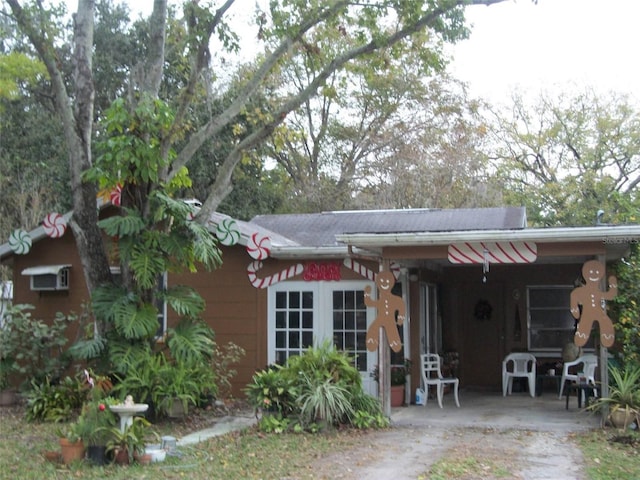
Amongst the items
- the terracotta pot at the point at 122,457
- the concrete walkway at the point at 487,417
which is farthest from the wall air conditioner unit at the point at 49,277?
the terracotta pot at the point at 122,457

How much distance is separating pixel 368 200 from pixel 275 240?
40.1 ft

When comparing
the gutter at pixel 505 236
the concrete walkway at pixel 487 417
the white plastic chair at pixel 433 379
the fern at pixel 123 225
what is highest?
the fern at pixel 123 225

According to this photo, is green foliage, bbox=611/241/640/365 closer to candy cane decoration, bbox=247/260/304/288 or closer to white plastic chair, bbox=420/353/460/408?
white plastic chair, bbox=420/353/460/408

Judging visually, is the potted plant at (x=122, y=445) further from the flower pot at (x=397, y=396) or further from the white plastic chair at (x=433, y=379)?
the white plastic chair at (x=433, y=379)

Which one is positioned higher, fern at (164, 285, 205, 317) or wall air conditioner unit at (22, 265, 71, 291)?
wall air conditioner unit at (22, 265, 71, 291)

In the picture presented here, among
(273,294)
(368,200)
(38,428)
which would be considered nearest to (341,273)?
(273,294)

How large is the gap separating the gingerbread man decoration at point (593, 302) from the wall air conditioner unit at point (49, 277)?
860 cm

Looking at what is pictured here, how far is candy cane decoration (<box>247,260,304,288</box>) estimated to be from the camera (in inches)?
472

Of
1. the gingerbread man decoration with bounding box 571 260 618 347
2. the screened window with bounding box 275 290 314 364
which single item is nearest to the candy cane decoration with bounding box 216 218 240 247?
the screened window with bounding box 275 290 314 364

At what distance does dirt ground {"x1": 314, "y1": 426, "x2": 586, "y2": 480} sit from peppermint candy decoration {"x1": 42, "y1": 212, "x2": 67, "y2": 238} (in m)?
6.31

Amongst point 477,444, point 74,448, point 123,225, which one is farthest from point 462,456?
point 123,225

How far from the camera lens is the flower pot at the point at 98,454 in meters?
7.24

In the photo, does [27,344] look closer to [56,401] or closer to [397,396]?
[56,401]

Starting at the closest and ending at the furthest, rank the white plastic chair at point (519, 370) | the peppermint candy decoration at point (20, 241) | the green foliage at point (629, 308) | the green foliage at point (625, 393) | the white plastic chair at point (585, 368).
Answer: the green foliage at point (625, 393) < the green foliage at point (629, 308) < the white plastic chair at point (585, 368) < the peppermint candy decoration at point (20, 241) < the white plastic chair at point (519, 370)
